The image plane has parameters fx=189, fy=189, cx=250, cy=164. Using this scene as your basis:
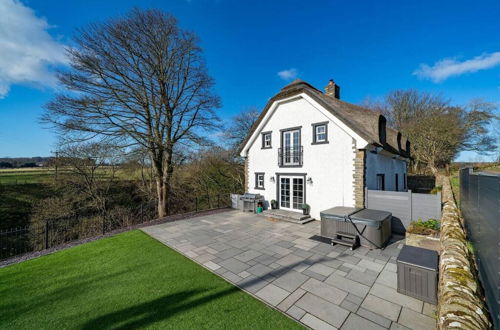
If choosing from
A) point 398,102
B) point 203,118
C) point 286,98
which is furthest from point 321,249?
point 398,102

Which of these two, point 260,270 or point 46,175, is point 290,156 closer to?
point 260,270

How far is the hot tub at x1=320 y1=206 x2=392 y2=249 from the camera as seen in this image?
6.00 meters

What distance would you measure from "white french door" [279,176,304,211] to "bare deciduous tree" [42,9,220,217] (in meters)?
6.24

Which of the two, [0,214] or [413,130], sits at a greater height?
[413,130]

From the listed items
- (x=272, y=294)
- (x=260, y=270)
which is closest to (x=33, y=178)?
(x=260, y=270)

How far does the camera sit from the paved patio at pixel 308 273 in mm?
3250

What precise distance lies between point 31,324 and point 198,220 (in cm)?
678

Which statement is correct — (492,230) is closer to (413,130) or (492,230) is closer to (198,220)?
(198,220)

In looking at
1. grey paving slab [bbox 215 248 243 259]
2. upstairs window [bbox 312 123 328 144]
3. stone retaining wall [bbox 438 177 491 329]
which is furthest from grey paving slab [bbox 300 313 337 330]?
upstairs window [bbox 312 123 328 144]

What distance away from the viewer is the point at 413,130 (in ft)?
75.8

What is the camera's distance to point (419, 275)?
11.7 ft

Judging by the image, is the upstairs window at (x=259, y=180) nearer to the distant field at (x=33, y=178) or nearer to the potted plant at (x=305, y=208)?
the potted plant at (x=305, y=208)

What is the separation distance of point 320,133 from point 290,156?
204cm

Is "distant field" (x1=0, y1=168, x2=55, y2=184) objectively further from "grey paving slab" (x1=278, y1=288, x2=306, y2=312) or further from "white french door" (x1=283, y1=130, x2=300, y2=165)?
"grey paving slab" (x1=278, y1=288, x2=306, y2=312)
